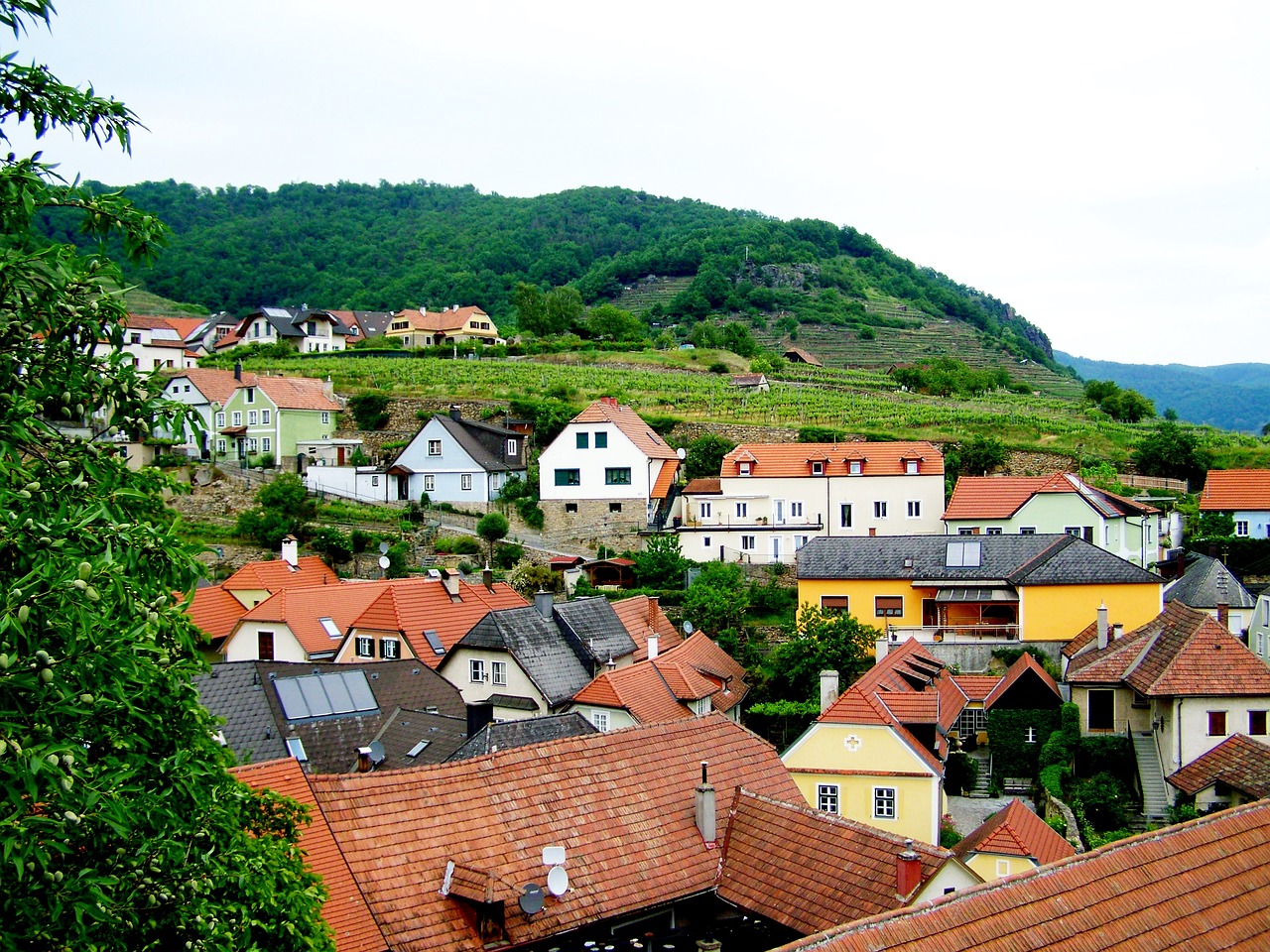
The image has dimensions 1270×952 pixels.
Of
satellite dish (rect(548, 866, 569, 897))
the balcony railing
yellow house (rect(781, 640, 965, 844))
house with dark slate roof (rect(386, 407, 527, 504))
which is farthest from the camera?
house with dark slate roof (rect(386, 407, 527, 504))

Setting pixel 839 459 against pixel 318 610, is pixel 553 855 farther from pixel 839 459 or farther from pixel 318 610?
pixel 839 459

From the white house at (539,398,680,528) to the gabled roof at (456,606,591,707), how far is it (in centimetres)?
1614

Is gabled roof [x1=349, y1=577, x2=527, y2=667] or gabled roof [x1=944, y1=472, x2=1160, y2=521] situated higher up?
gabled roof [x1=944, y1=472, x2=1160, y2=521]

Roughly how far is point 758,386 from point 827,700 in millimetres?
40737

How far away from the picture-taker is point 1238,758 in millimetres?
25859

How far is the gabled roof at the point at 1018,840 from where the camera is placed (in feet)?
67.2

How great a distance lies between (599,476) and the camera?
48.8 metres

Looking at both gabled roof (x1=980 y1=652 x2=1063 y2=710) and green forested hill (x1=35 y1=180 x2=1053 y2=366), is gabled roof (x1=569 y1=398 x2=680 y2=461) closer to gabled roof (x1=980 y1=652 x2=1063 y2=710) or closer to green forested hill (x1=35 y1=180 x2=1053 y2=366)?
gabled roof (x1=980 y1=652 x2=1063 y2=710)

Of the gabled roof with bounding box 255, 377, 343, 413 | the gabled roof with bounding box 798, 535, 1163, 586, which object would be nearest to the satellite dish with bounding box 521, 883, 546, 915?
the gabled roof with bounding box 798, 535, 1163, 586

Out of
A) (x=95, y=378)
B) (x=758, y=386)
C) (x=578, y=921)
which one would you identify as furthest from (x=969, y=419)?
(x=95, y=378)

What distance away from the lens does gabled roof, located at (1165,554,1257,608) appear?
1462 inches

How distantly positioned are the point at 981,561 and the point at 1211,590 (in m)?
7.71

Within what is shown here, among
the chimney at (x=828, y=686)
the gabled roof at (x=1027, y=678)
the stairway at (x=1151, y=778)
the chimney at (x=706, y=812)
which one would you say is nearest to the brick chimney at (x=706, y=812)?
the chimney at (x=706, y=812)

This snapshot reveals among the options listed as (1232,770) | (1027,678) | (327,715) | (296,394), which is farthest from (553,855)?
(296,394)
